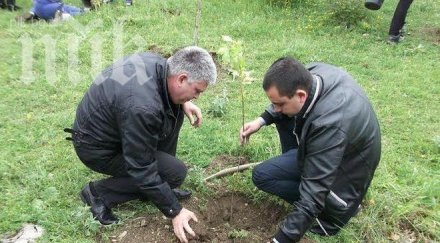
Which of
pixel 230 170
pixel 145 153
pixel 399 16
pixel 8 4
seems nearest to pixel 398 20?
pixel 399 16

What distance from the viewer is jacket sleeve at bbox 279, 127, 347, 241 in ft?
8.52

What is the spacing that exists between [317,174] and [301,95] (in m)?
0.46

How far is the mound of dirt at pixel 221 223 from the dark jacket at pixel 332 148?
0.52 m

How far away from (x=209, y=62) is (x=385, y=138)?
97.9 inches

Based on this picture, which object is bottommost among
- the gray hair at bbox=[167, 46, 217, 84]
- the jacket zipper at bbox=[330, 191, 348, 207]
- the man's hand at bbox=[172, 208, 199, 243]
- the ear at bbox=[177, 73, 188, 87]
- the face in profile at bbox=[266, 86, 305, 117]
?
the man's hand at bbox=[172, 208, 199, 243]

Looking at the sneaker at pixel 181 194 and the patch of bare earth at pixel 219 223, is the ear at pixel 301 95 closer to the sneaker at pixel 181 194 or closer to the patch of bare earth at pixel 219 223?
the patch of bare earth at pixel 219 223

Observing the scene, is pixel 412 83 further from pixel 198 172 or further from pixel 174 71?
pixel 174 71

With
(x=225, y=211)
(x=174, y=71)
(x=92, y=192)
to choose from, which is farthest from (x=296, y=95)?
(x=92, y=192)

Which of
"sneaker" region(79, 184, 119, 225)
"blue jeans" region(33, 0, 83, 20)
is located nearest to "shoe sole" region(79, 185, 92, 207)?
"sneaker" region(79, 184, 119, 225)

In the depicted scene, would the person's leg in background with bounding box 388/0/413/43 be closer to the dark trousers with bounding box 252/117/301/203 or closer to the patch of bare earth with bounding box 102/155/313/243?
the dark trousers with bounding box 252/117/301/203

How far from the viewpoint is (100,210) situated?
10.4ft

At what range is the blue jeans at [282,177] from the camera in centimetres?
323

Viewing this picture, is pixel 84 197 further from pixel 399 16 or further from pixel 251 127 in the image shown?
pixel 399 16

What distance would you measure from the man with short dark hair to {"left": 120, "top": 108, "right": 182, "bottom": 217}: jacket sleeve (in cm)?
68
